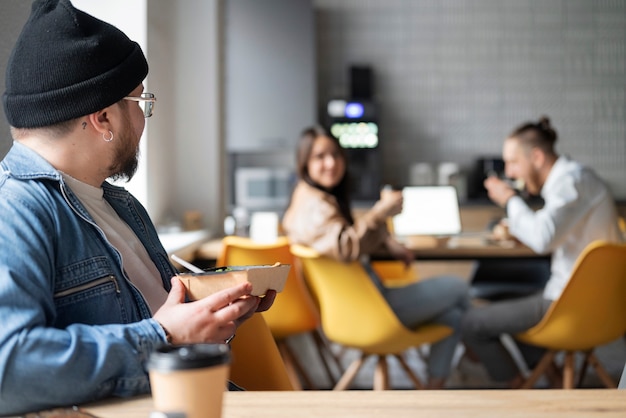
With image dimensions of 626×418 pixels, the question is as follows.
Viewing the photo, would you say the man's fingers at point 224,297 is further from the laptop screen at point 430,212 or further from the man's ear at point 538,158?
the laptop screen at point 430,212

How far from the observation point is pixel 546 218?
11.1ft

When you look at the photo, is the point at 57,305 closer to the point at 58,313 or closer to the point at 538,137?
the point at 58,313

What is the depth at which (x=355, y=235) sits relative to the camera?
320cm

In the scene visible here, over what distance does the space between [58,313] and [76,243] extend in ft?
0.39

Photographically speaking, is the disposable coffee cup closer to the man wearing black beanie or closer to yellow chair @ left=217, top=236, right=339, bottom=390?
the man wearing black beanie

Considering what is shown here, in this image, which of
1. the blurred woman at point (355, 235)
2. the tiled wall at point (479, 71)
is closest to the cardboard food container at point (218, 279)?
the blurred woman at point (355, 235)

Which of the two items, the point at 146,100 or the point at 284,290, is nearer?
the point at 146,100

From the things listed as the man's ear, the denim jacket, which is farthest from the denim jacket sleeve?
the man's ear

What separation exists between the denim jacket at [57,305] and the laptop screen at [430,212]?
3.14 meters

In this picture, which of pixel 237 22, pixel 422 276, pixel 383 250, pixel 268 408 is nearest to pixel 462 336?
pixel 383 250

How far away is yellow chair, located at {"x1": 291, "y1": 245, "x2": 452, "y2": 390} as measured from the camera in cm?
318

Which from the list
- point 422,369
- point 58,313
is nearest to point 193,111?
point 422,369

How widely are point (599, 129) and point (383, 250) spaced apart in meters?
4.78

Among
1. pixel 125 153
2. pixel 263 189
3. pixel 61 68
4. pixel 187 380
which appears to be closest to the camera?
pixel 187 380
